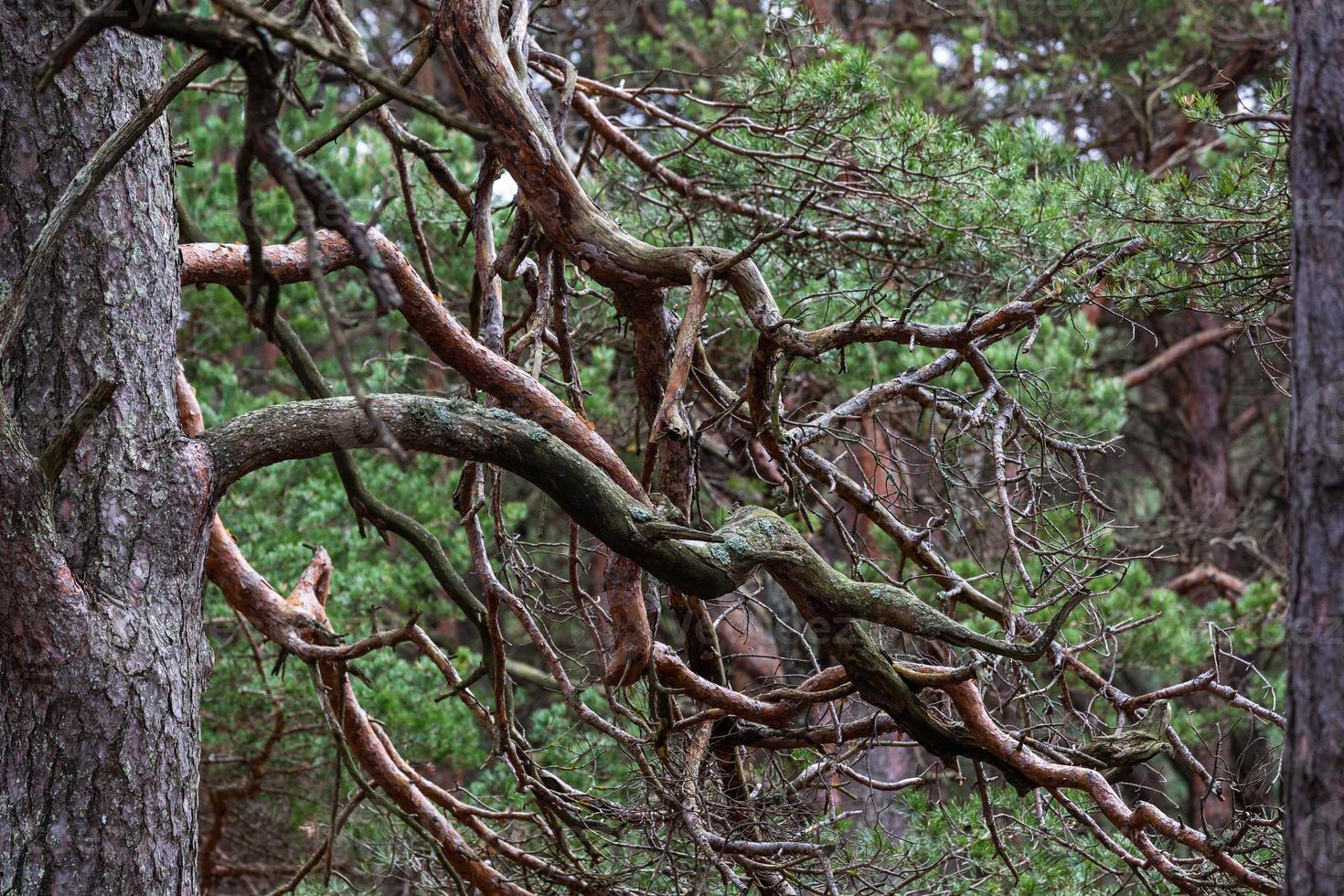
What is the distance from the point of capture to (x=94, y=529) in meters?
2.09

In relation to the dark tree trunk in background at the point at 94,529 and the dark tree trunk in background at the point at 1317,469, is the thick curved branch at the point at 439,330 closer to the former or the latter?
the dark tree trunk in background at the point at 94,529

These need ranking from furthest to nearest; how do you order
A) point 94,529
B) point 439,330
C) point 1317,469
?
point 439,330
point 94,529
point 1317,469

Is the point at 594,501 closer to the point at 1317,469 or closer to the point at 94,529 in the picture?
the point at 94,529

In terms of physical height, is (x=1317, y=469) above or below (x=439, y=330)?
below

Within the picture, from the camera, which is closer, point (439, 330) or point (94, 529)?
point (94, 529)

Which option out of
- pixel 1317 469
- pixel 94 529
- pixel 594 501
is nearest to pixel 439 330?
pixel 594 501

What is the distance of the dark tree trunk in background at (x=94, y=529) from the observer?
2.01m

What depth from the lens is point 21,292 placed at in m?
1.86

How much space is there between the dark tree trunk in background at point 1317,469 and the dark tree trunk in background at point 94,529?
1.88m

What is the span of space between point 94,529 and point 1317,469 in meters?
2.01

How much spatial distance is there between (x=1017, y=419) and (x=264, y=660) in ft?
13.1

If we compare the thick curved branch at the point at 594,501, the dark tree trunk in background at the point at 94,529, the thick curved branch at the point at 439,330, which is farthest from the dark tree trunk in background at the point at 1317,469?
the dark tree trunk in background at the point at 94,529

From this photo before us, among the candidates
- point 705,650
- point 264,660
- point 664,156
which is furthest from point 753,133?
point 264,660

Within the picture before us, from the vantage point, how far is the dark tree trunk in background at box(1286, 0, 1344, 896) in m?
1.60
